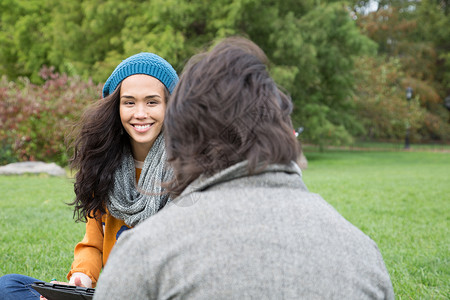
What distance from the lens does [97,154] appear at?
7.66ft

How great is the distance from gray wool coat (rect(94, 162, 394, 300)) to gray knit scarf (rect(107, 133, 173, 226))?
1.08m

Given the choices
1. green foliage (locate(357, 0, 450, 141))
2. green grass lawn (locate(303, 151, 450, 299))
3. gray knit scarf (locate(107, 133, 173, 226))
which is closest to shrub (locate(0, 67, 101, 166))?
green grass lawn (locate(303, 151, 450, 299))

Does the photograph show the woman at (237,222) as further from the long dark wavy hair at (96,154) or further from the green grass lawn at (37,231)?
the green grass lawn at (37,231)

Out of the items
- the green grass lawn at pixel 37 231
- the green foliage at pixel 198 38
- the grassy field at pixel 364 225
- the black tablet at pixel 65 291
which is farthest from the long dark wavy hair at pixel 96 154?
the green foliage at pixel 198 38

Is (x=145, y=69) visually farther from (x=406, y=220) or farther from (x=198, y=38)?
(x=198, y=38)

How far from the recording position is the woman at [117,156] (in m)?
2.25

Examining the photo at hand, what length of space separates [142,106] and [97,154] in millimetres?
319

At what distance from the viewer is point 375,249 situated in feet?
3.87

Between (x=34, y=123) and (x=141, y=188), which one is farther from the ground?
(x=141, y=188)

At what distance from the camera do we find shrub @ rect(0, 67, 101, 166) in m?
11.4

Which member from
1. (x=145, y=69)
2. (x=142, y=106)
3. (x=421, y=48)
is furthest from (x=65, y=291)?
(x=421, y=48)

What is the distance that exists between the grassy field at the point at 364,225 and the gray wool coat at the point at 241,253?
2489 millimetres

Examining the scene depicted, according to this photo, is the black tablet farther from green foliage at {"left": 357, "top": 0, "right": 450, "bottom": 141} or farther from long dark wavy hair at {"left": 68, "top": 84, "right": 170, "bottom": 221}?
green foliage at {"left": 357, "top": 0, "right": 450, "bottom": 141}

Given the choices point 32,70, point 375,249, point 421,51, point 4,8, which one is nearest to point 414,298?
point 375,249
